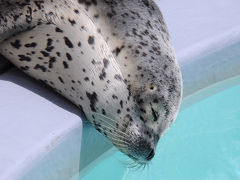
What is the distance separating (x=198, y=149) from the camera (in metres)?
3.36

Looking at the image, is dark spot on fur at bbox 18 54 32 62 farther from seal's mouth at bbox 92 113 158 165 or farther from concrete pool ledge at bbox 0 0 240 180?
seal's mouth at bbox 92 113 158 165

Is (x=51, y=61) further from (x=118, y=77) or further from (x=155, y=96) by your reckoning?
(x=155, y=96)

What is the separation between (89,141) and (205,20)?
4.98 ft

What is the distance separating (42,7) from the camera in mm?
2707

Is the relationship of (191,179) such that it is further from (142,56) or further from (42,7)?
(42,7)

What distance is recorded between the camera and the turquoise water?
3.08 metres

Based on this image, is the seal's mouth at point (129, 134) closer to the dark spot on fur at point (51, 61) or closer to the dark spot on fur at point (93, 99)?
the dark spot on fur at point (93, 99)

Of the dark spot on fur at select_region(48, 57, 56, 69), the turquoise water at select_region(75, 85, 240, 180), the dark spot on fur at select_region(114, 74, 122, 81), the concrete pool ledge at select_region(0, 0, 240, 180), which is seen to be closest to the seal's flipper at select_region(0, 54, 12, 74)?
the concrete pool ledge at select_region(0, 0, 240, 180)

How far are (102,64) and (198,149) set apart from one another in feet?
3.47

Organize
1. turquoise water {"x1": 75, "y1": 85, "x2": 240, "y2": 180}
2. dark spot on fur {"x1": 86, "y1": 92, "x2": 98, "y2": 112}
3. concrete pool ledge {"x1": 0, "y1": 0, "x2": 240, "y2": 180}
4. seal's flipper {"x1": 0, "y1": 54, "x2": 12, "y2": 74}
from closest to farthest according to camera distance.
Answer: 1. concrete pool ledge {"x1": 0, "y1": 0, "x2": 240, "y2": 180}
2. dark spot on fur {"x1": 86, "y1": 92, "x2": 98, "y2": 112}
3. seal's flipper {"x1": 0, "y1": 54, "x2": 12, "y2": 74}
4. turquoise water {"x1": 75, "y1": 85, "x2": 240, "y2": 180}

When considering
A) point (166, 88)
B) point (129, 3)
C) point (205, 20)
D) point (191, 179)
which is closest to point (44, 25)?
point (129, 3)

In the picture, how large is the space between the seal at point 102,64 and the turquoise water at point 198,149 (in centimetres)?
35

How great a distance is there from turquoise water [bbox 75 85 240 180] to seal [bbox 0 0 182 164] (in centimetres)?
35

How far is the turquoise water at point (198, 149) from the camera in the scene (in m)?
3.08
